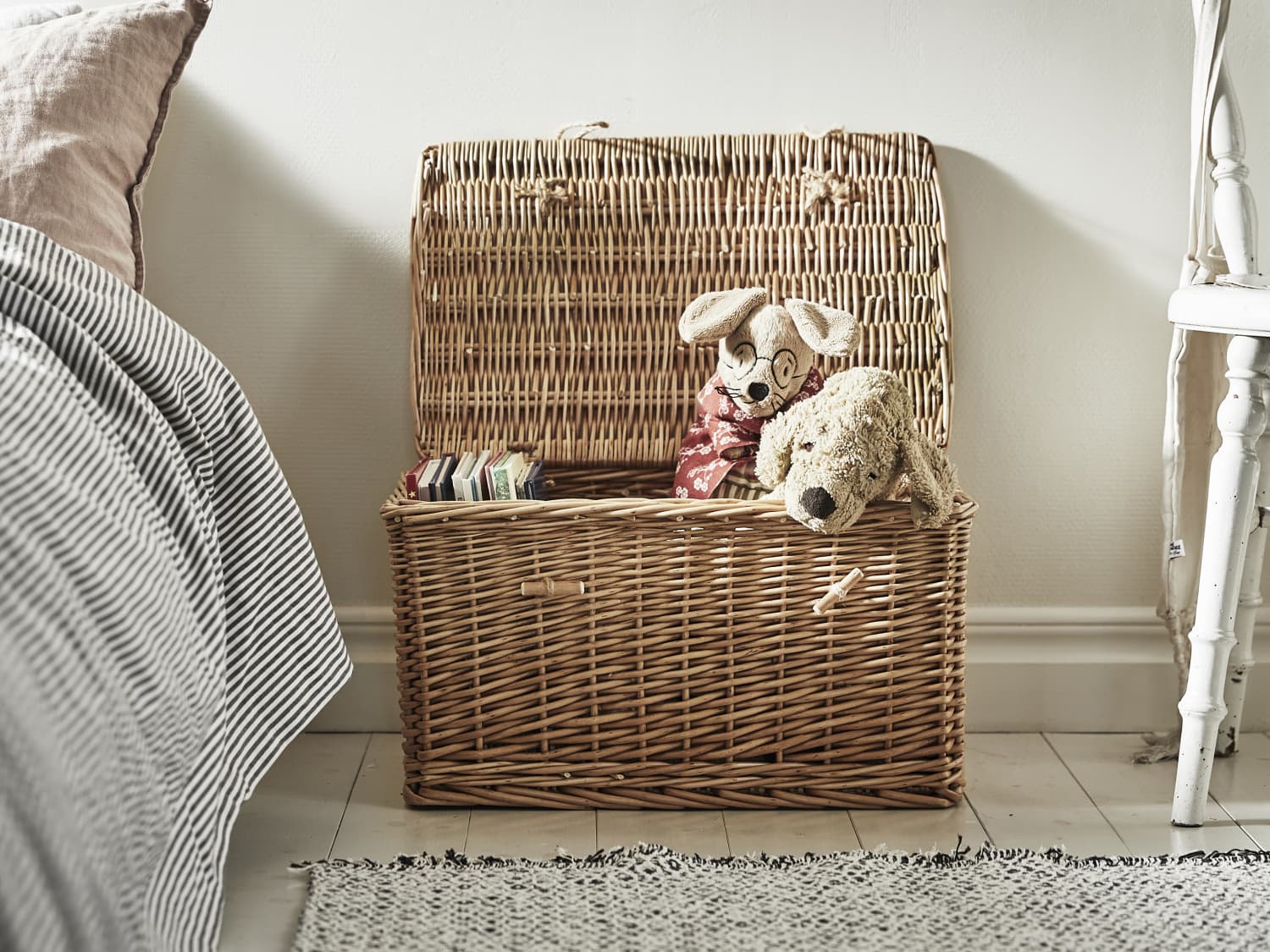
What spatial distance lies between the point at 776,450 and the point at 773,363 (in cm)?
12

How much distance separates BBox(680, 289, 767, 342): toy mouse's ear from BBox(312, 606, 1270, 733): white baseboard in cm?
56

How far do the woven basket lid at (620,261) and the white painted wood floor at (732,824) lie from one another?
0.45 meters

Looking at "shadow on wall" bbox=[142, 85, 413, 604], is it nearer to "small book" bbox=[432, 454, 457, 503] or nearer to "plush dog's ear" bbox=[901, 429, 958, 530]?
"small book" bbox=[432, 454, 457, 503]

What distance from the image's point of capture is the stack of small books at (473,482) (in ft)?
4.23

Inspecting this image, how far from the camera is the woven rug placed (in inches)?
41.8

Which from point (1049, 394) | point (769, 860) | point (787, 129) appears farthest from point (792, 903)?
point (787, 129)

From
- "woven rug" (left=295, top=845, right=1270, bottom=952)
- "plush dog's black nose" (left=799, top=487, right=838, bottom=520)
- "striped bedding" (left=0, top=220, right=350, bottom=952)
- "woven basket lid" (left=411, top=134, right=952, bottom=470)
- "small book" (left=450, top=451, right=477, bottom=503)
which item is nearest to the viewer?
"striped bedding" (left=0, top=220, right=350, bottom=952)

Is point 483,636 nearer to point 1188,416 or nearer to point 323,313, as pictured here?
point 323,313

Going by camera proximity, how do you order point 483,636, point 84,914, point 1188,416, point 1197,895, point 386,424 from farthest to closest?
1. point 386,424
2. point 1188,416
3. point 483,636
4. point 1197,895
5. point 84,914

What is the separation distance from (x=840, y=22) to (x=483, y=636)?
0.89 meters

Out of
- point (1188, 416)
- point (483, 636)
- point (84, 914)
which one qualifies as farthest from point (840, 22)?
point (84, 914)

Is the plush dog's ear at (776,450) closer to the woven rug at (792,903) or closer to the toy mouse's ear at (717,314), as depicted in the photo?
the toy mouse's ear at (717,314)

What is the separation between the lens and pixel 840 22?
1478mm

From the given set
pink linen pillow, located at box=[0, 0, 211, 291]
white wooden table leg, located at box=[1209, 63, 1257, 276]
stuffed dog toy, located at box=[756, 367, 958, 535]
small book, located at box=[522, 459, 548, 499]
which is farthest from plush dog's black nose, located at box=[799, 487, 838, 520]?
pink linen pillow, located at box=[0, 0, 211, 291]
